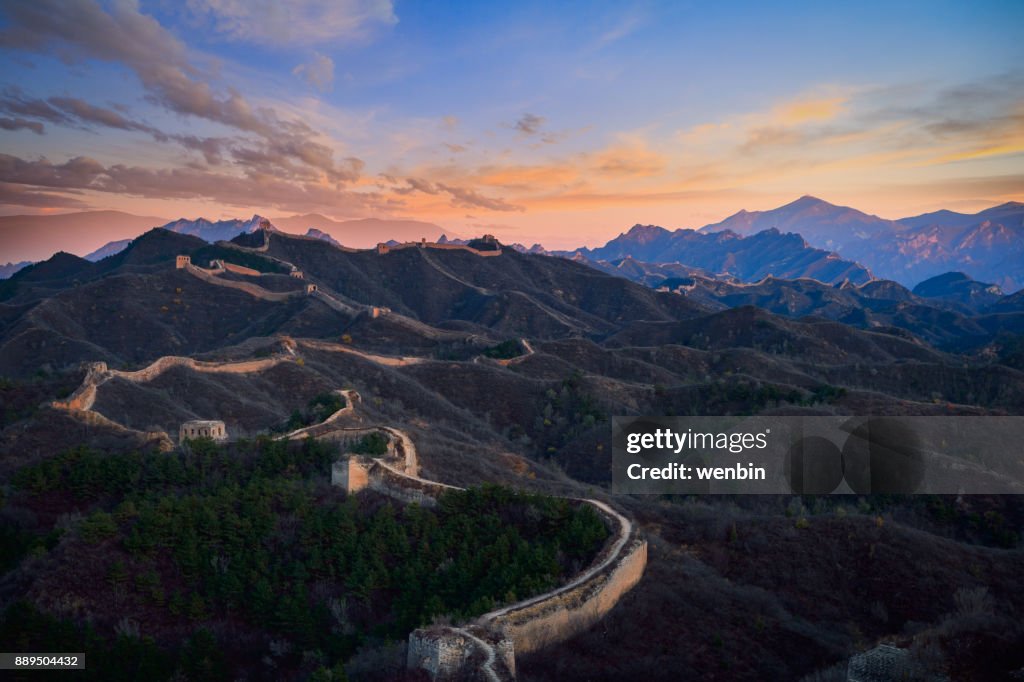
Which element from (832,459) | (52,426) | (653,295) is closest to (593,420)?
(832,459)

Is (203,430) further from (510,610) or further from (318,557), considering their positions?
(510,610)

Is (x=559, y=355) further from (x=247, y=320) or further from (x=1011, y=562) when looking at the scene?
(x=1011, y=562)

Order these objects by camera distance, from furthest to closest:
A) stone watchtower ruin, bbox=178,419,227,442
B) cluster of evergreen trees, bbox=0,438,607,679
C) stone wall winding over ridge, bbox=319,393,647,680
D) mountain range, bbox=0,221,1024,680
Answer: stone watchtower ruin, bbox=178,419,227,442
mountain range, bbox=0,221,1024,680
cluster of evergreen trees, bbox=0,438,607,679
stone wall winding over ridge, bbox=319,393,647,680

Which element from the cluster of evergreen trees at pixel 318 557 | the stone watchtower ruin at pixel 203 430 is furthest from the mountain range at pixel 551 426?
the stone watchtower ruin at pixel 203 430

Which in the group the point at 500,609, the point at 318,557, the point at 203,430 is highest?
the point at 203,430

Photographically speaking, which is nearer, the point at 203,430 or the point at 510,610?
the point at 510,610

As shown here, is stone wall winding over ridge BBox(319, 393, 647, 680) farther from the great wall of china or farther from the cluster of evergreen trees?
the cluster of evergreen trees

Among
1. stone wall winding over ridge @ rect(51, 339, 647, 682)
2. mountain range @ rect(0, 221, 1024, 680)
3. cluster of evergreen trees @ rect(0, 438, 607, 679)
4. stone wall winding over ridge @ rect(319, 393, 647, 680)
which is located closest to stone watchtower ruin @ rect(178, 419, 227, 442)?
stone wall winding over ridge @ rect(51, 339, 647, 682)

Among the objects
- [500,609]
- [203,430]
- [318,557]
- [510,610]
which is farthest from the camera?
[203,430]

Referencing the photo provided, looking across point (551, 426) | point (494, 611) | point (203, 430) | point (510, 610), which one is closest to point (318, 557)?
point (494, 611)
